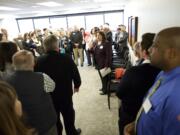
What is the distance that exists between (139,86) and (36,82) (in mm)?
945

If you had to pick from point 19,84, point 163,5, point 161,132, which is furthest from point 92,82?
point 161,132

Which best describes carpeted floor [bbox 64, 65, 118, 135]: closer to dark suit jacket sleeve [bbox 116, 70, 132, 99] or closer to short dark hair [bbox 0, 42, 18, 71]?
dark suit jacket sleeve [bbox 116, 70, 132, 99]

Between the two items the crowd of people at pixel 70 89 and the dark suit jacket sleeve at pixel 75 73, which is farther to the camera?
the dark suit jacket sleeve at pixel 75 73

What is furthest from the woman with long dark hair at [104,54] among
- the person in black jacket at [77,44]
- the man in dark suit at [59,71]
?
the person in black jacket at [77,44]

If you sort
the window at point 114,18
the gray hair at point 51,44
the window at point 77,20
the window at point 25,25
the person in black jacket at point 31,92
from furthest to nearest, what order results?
the window at point 25,25 → the window at point 77,20 → the window at point 114,18 → the gray hair at point 51,44 → the person in black jacket at point 31,92

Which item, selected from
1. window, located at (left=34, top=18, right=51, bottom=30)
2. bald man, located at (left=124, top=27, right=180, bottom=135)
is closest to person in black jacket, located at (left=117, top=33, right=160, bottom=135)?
bald man, located at (left=124, top=27, right=180, bottom=135)

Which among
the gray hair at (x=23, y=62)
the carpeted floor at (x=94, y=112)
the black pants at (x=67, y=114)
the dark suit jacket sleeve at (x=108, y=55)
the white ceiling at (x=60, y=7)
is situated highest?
the white ceiling at (x=60, y=7)

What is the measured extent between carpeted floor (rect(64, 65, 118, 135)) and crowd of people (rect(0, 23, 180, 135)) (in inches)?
12.5

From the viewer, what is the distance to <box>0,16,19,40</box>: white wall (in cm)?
1359

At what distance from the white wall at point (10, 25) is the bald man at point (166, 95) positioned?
13.6m

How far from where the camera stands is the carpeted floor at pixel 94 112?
3018mm

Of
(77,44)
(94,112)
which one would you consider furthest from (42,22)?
(94,112)

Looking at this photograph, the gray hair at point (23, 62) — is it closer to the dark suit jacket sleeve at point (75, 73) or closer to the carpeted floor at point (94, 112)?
the dark suit jacket sleeve at point (75, 73)

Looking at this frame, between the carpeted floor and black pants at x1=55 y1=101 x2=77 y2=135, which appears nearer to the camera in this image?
black pants at x1=55 y1=101 x2=77 y2=135
